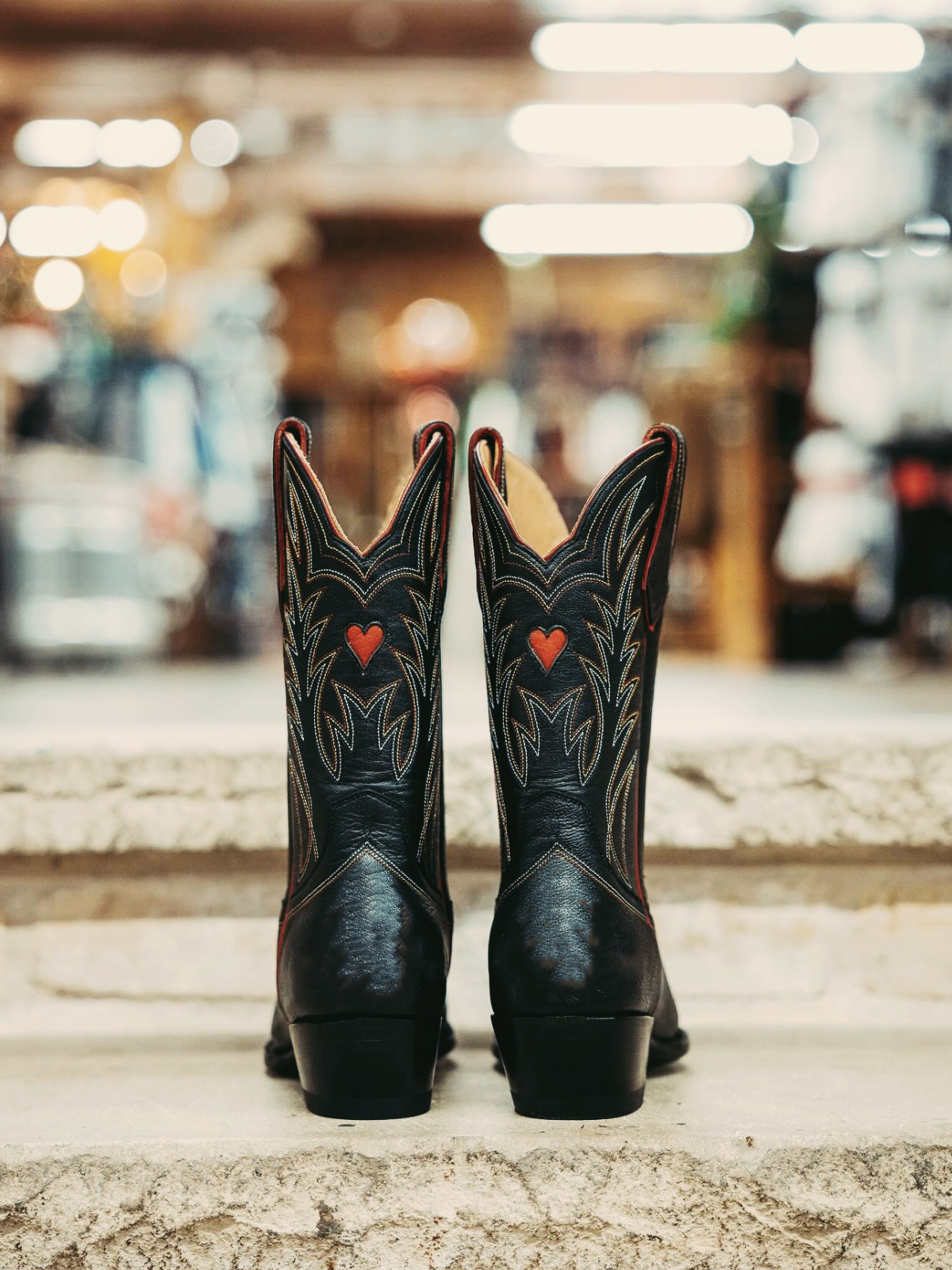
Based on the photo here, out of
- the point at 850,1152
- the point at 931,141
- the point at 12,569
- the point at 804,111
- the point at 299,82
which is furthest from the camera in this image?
the point at 299,82

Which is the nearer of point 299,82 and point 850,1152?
point 850,1152

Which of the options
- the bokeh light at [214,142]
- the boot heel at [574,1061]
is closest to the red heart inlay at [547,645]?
the boot heel at [574,1061]

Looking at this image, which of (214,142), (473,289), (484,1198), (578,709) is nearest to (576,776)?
(578,709)

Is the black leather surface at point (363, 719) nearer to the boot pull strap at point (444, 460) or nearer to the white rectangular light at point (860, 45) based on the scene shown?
the boot pull strap at point (444, 460)

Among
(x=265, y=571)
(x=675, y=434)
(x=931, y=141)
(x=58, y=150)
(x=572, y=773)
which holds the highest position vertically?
(x=58, y=150)

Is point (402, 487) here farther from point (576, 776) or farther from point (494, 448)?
point (576, 776)

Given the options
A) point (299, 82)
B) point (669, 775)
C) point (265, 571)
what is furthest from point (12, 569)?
point (669, 775)

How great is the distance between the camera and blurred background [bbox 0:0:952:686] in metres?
3.67

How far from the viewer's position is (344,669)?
0.81m

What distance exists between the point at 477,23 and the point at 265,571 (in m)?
2.84

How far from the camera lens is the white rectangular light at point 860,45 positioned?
4141 millimetres

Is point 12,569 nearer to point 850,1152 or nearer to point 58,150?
point 58,150

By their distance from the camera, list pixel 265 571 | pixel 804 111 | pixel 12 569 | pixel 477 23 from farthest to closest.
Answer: pixel 265 571
pixel 477 23
pixel 12 569
pixel 804 111

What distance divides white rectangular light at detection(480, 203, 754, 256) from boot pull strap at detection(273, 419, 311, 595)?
682cm
